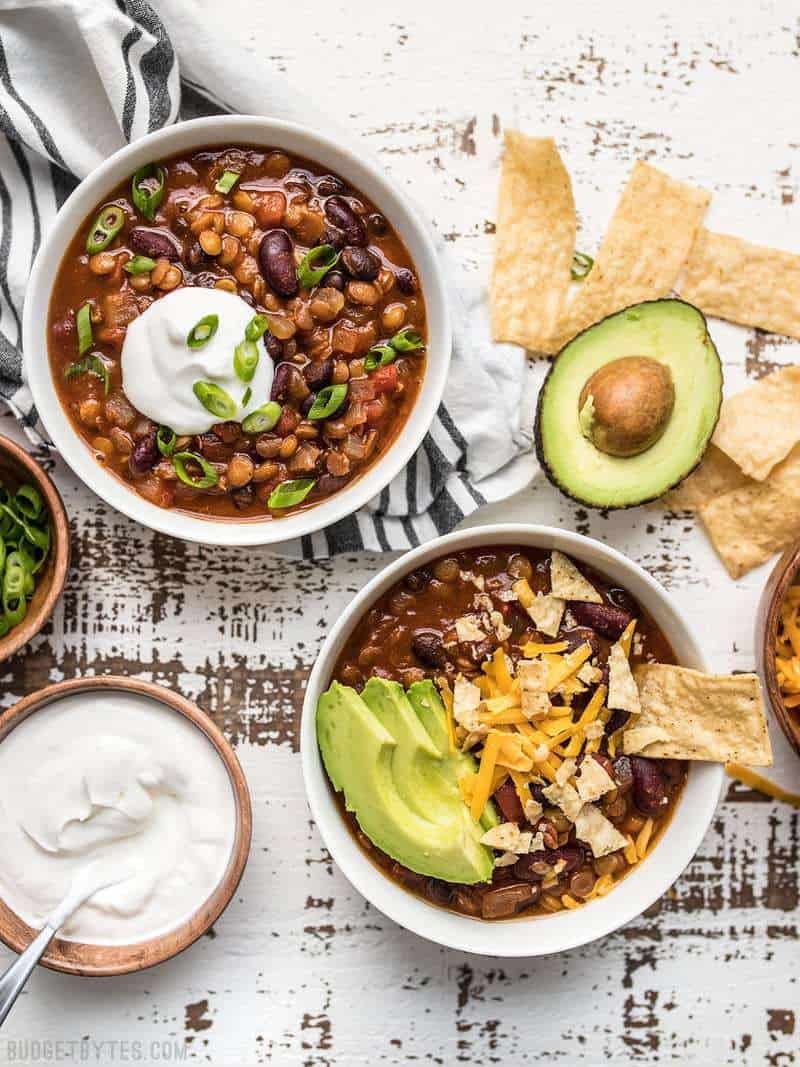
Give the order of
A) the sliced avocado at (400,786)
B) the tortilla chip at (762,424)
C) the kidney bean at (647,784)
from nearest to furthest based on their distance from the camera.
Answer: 1. the sliced avocado at (400,786)
2. the kidney bean at (647,784)
3. the tortilla chip at (762,424)

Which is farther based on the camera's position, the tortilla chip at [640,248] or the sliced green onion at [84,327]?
the tortilla chip at [640,248]

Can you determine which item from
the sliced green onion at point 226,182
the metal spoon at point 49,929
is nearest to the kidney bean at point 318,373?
the sliced green onion at point 226,182

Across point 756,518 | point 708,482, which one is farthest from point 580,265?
point 756,518

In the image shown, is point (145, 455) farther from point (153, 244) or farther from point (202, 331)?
point (153, 244)

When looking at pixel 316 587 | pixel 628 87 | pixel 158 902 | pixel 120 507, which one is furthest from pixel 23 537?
pixel 628 87

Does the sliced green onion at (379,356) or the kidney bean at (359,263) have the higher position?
the kidney bean at (359,263)

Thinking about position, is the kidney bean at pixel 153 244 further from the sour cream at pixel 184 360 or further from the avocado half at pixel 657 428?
the avocado half at pixel 657 428

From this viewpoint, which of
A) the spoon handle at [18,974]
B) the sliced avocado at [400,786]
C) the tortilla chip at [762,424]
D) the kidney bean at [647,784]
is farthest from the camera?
the tortilla chip at [762,424]

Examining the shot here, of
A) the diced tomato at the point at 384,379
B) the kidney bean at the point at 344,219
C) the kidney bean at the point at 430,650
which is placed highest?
the kidney bean at the point at 344,219
